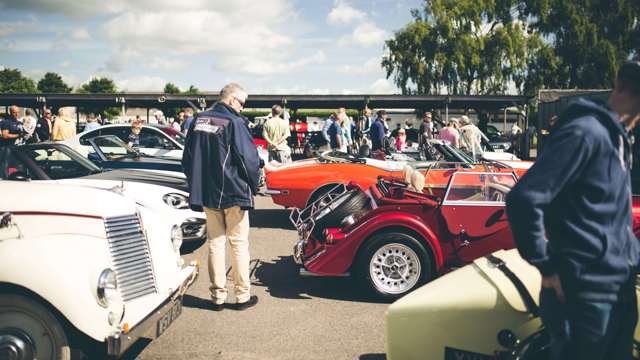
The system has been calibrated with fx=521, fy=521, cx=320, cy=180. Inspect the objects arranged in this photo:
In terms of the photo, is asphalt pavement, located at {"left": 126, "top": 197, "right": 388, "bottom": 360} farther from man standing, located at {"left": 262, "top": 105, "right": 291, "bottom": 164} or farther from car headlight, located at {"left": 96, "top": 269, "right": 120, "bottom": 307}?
man standing, located at {"left": 262, "top": 105, "right": 291, "bottom": 164}

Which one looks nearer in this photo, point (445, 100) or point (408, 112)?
point (445, 100)

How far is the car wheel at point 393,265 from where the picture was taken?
17.2 feet

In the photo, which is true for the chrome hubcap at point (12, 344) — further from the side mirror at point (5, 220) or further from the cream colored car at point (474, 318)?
the cream colored car at point (474, 318)

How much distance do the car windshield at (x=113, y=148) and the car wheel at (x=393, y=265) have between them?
19.4 ft

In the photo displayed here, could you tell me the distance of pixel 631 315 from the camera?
2.02 meters

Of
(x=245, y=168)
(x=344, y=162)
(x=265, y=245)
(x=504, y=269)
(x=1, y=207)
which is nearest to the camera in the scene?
(x=504, y=269)

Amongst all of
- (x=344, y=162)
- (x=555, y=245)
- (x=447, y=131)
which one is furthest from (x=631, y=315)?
(x=447, y=131)

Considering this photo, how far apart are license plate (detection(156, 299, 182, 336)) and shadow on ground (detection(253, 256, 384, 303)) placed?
163 centimetres

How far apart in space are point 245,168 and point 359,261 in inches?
58.8

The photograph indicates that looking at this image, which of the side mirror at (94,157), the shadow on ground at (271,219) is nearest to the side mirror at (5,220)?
the shadow on ground at (271,219)

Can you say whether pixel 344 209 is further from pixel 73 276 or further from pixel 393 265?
pixel 73 276

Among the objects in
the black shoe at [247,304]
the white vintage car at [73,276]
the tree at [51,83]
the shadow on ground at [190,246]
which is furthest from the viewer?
the tree at [51,83]

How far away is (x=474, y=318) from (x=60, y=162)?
5742 mm

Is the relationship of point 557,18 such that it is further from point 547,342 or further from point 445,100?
point 547,342
